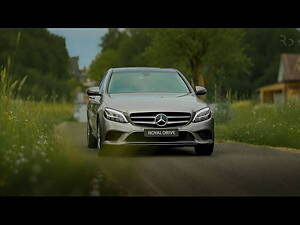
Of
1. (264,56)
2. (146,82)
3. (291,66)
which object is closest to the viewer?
(146,82)

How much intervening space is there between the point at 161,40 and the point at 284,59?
66.3 ft

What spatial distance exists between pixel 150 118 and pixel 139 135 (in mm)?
352

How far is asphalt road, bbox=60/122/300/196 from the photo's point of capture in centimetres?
→ 943

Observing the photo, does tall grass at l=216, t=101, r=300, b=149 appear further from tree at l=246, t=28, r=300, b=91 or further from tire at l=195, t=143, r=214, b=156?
tree at l=246, t=28, r=300, b=91

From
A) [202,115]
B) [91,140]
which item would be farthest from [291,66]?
[202,115]

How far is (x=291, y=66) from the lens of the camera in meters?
61.3

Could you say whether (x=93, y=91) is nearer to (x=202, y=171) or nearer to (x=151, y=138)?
(x=151, y=138)

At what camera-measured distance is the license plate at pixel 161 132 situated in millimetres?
12789

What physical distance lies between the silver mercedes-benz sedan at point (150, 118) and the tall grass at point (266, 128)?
12.2 feet

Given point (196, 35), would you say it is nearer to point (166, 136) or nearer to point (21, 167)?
point (166, 136)

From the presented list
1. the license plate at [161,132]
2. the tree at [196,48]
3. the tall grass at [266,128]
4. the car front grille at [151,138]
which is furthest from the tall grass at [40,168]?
the tree at [196,48]

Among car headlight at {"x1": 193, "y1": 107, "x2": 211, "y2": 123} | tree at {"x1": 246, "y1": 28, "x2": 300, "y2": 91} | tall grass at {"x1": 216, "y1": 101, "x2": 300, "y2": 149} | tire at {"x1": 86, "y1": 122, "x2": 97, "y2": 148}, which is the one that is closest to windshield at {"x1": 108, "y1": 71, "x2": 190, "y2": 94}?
car headlight at {"x1": 193, "y1": 107, "x2": 211, "y2": 123}

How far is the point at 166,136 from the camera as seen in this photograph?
1286cm
